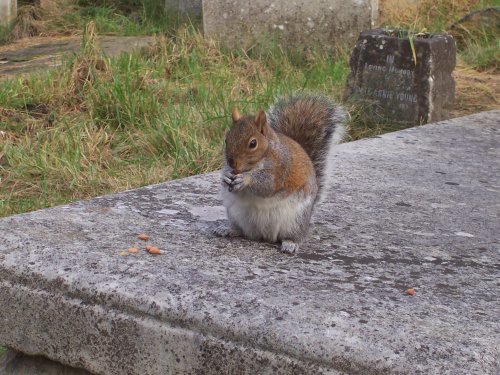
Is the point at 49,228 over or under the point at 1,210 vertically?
over

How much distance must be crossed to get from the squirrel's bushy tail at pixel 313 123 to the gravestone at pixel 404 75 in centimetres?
241

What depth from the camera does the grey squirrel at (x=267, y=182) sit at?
7.51ft

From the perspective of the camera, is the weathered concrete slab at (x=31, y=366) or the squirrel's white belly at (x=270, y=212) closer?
the weathered concrete slab at (x=31, y=366)

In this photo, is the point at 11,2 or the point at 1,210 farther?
the point at 11,2

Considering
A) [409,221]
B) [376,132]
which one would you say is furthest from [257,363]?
[376,132]

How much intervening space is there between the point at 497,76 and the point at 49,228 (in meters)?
4.54

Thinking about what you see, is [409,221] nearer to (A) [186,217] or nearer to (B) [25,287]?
(A) [186,217]

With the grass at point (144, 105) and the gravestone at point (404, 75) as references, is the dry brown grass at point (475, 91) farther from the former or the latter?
the gravestone at point (404, 75)

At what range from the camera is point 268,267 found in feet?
7.44

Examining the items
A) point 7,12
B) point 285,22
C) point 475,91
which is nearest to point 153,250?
point 475,91

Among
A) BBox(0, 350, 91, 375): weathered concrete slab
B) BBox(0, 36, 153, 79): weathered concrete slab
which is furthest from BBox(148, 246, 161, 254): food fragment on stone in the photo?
BBox(0, 36, 153, 79): weathered concrete slab

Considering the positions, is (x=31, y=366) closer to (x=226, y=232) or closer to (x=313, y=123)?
(x=226, y=232)

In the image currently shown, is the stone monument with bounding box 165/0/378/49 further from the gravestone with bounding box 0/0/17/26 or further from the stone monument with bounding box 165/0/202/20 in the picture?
the gravestone with bounding box 0/0/17/26

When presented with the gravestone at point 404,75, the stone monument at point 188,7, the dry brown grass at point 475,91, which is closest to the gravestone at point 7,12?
the stone monument at point 188,7
